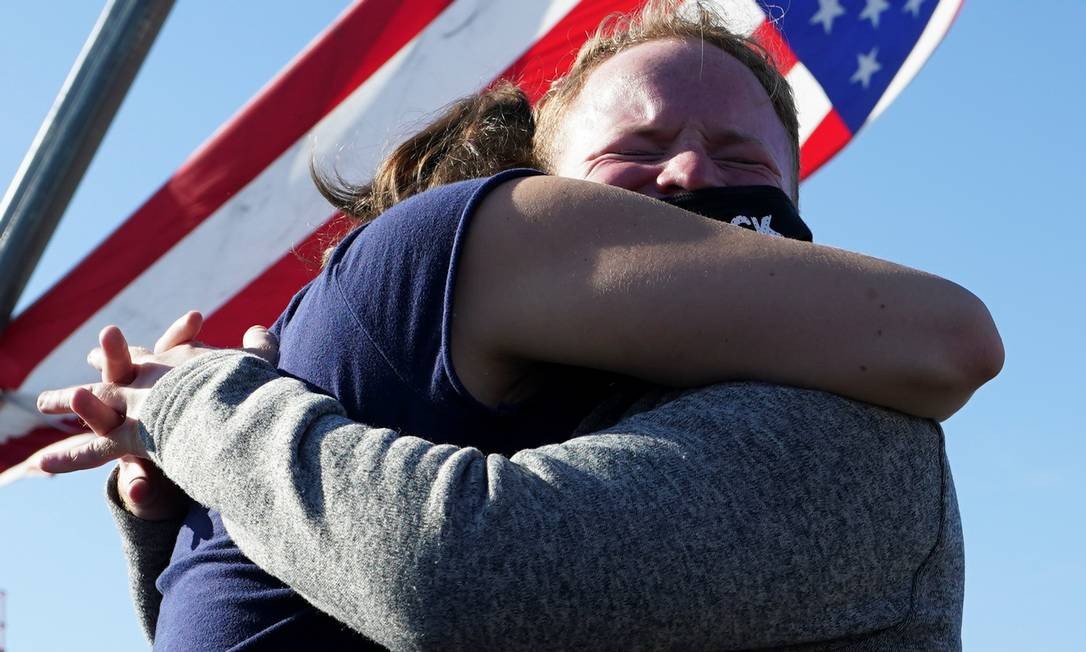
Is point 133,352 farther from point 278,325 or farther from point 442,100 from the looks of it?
point 442,100

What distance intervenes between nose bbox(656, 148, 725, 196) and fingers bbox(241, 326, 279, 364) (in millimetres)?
666

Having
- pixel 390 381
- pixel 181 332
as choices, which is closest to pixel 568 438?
pixel 390 381

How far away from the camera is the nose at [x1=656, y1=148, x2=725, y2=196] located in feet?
7.52

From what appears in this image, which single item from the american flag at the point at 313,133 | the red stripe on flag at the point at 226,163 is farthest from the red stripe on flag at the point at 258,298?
the red stripe on flag at the point at 226,163

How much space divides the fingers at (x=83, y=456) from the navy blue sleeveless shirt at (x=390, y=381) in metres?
0.24

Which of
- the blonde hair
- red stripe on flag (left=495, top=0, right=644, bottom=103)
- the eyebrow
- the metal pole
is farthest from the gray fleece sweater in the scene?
red stripe on flag (left=495, top=0, right=644, bottom=103)

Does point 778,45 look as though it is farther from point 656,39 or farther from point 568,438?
point 568,438

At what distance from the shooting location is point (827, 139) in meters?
5.23

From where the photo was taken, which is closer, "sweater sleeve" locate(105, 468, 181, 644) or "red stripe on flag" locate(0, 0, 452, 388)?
"sweater sleeve" locate(105, 468, 181, 644)

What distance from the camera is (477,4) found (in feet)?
16.2

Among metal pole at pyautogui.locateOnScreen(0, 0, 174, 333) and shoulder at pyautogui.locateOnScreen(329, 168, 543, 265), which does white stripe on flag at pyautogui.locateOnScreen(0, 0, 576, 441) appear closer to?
metal pole at pyautogui.locateOnScreen(0, 0, 174, 333)

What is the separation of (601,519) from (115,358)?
82cm

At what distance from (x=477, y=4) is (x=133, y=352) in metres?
3.01

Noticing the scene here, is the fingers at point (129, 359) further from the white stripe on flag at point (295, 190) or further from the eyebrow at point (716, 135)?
the white stripe on flag at point (295, 190)
